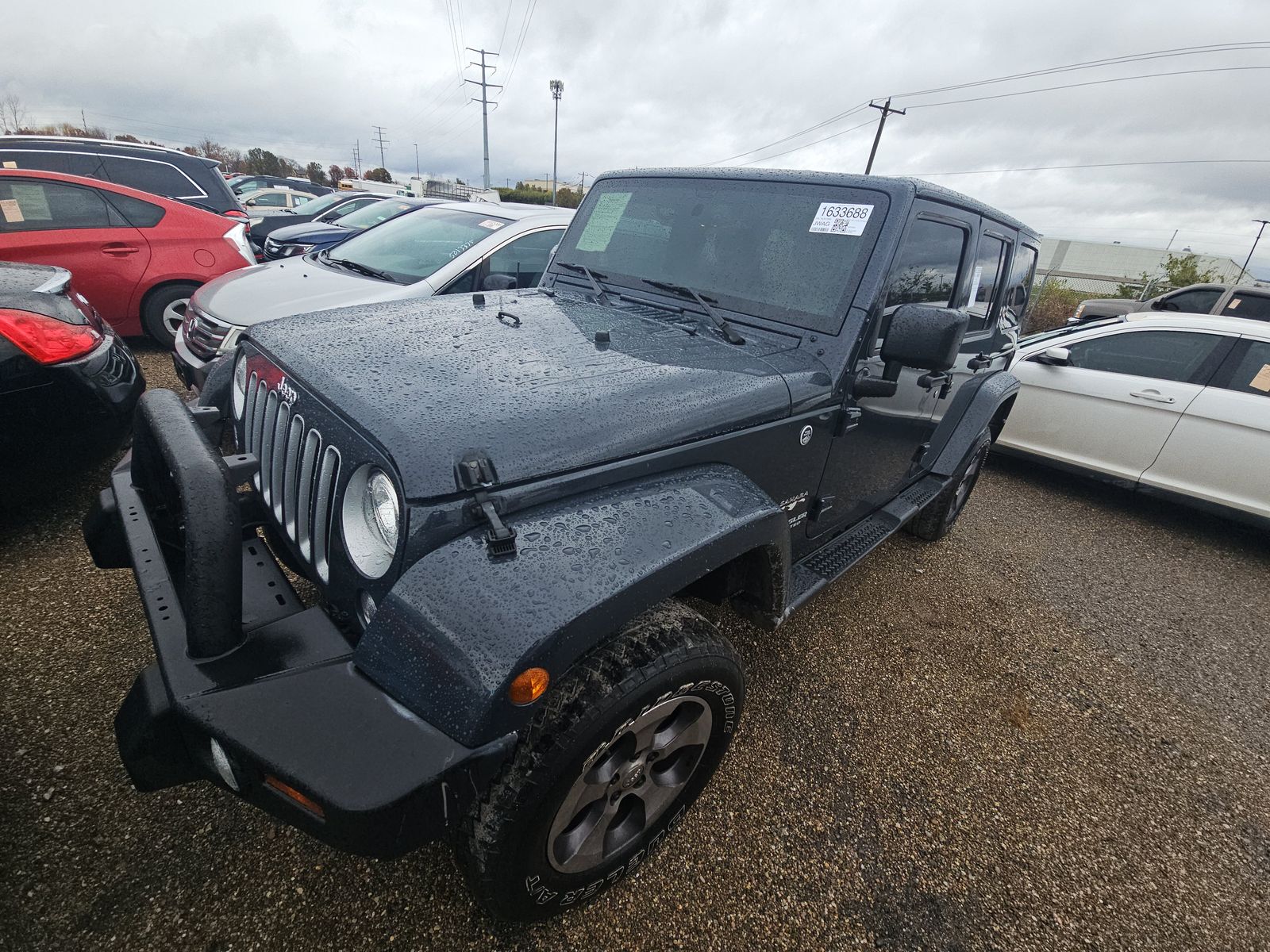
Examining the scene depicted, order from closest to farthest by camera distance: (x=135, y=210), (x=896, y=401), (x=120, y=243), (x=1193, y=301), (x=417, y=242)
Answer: (x=896, y=401) < (x=417, y=242) < (x=120, y=243) < (x=135, y=210) < (x=1193, y=301)

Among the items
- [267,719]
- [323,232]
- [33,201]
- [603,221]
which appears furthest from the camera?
[323,232]

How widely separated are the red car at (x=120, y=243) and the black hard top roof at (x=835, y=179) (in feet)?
15.9

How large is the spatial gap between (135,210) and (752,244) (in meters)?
6.05

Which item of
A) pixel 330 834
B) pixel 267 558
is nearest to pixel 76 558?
pixel 267 558

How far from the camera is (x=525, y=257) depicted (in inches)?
187

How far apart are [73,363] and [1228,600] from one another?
22.0 feet

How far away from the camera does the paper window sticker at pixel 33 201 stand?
5039 millimetres

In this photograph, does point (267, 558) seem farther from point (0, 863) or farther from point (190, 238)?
point (190, 238)

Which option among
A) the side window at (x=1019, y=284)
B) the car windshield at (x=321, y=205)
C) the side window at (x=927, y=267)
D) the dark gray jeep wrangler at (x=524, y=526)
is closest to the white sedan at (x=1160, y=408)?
the side window at (x=1019, y=284)

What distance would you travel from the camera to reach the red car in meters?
5.04

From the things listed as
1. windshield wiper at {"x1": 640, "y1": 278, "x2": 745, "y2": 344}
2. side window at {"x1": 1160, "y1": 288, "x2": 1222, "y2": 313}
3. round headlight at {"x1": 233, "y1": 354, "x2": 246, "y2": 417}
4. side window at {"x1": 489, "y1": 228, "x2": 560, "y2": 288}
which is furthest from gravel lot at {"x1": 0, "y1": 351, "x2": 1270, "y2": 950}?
side window at {"x1": 1160, "y1": 288, "x2": 1222, "y2": 313}

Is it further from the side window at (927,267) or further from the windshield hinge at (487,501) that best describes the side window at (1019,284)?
the windshield hinge at (487,501)

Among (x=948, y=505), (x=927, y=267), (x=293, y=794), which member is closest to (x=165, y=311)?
(x=293, y=794)

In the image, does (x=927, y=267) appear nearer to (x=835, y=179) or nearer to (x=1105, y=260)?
(x=835, y=179)
